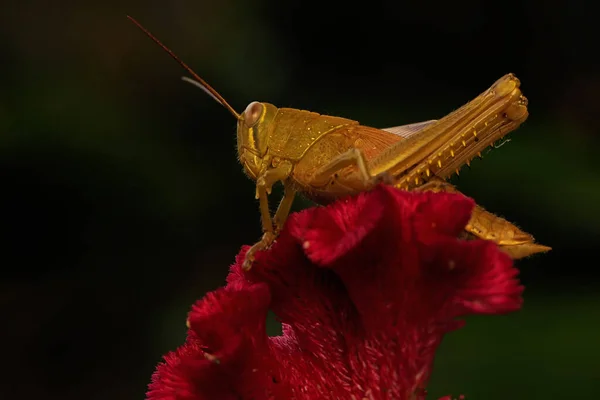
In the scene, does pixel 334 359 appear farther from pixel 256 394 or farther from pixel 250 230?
pixel 250 230

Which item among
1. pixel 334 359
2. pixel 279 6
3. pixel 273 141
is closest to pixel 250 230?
pixel 279 6

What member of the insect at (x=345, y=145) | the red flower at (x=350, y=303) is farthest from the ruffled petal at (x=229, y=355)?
the insect at (x=345, y=145)

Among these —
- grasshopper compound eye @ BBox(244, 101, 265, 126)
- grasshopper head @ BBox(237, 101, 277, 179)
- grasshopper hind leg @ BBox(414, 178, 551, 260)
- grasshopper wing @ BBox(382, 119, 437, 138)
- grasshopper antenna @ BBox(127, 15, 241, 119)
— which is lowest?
grasshopper hind leg @ BBox(414, 178, 551, 260)

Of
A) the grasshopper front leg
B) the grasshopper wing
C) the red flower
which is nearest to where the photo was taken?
the red flower

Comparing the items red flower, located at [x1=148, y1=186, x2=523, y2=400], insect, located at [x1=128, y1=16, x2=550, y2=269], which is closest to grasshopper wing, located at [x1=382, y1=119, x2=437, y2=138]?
insect, located at [x1=128, y1=16, x2=550, y2=269]

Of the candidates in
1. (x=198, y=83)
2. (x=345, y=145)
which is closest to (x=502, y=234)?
(x=345, y=145)

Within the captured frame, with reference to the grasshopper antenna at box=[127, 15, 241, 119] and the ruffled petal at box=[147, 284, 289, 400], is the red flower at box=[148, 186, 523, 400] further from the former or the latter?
the grasshopper antenna at box=[127, 15, 241, 119]

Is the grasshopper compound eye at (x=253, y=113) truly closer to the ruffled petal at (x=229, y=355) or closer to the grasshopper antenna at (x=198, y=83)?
the grasshopper antenna at (x=198, y=83)

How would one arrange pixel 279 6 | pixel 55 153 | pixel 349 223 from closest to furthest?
1. pixel 349 223
2. pixel 55 153
3. pixel 279 6
